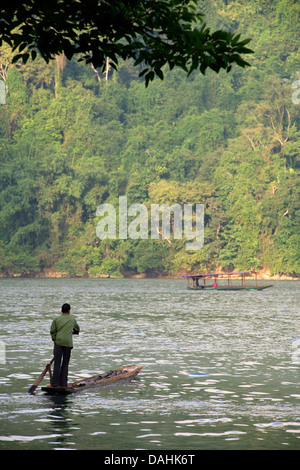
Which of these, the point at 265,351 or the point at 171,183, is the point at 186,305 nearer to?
the point at 265,351

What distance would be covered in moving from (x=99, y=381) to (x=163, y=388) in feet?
5.55

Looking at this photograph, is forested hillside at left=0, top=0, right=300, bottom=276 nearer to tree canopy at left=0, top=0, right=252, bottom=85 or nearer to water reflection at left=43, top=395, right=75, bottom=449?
water reflection at left=43, top=395, right=75, bottom=449

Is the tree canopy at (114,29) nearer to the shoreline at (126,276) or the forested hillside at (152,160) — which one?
the forested hillside at (152,160)

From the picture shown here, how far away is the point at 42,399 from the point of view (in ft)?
62.9

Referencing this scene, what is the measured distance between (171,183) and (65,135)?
993 inches

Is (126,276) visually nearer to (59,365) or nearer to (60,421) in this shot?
A: (59,365)

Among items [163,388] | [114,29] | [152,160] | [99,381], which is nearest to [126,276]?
[152,160]

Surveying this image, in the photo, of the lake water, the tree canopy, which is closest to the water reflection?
the lake water

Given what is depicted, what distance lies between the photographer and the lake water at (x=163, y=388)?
15.4 m

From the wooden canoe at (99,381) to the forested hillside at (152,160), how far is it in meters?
97.7

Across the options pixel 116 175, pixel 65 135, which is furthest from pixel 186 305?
pixel 65 135

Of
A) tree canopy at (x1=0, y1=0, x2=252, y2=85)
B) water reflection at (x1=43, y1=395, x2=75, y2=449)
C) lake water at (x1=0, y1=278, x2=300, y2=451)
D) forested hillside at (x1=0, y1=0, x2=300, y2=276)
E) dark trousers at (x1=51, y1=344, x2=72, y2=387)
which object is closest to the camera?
tree canopy at (x1=0, y1=0, x2=252, y2=85)

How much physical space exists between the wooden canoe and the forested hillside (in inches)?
3845

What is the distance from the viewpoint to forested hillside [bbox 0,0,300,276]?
121 m
